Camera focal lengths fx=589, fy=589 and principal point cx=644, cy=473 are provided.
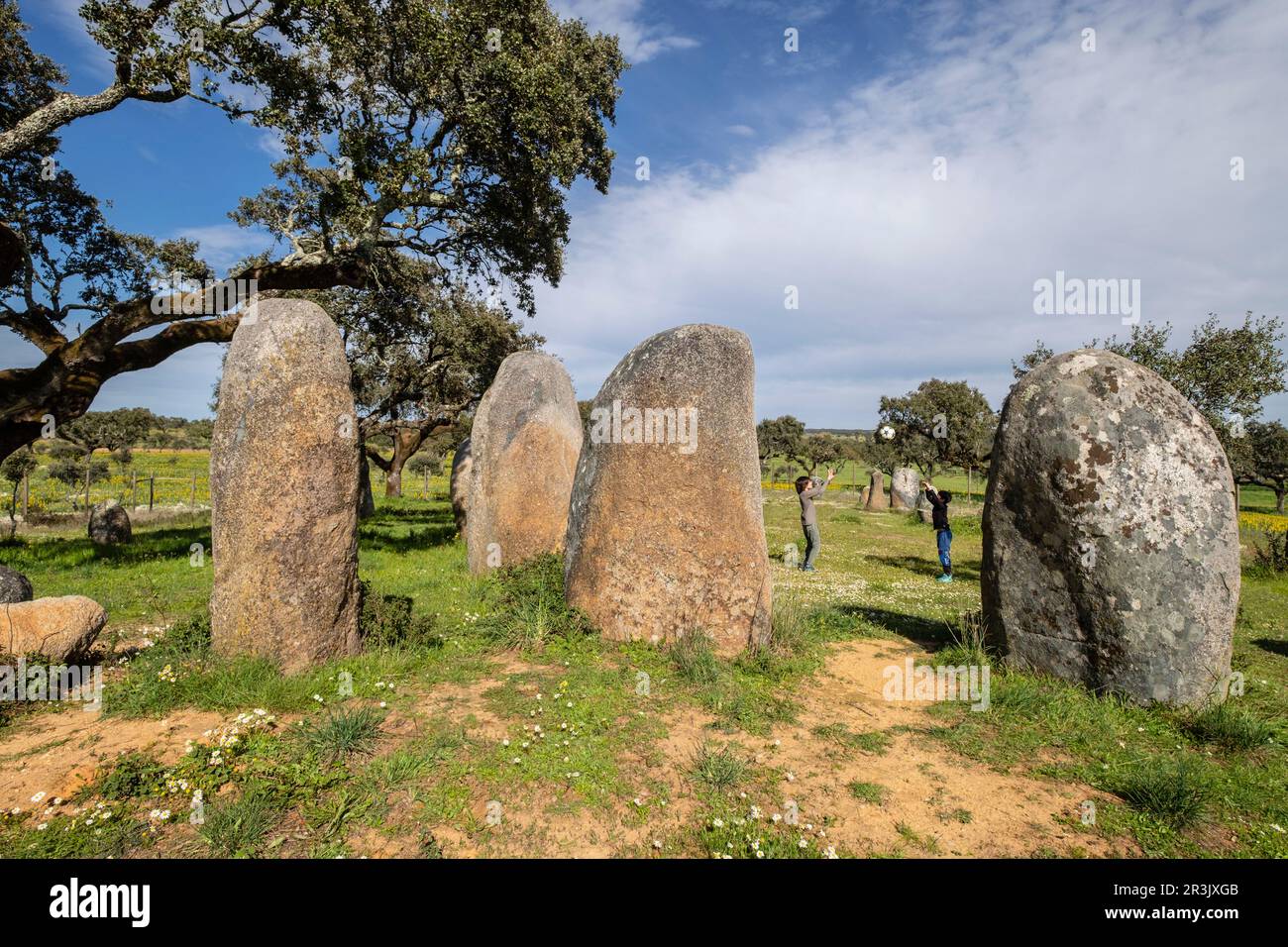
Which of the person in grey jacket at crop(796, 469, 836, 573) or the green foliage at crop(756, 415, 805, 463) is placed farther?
the green foliage at crop(756, 415, 805, 463)

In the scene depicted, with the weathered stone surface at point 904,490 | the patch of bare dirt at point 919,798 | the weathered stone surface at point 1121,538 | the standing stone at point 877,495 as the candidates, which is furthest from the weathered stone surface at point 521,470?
the weathered stone surface at point 904,490

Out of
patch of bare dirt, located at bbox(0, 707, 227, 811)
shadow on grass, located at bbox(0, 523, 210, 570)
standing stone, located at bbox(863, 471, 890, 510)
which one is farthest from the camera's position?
standing stone, located at bbox(863, 471, 890, 510)

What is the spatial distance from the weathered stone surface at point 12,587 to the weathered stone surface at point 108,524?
29.3ft

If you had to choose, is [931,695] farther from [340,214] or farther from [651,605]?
[340,214]

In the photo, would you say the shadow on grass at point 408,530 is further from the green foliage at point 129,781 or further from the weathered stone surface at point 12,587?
the green foliage at point 129,781

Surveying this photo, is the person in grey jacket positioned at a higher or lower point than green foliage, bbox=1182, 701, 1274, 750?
higher

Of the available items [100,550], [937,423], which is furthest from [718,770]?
[937,423]

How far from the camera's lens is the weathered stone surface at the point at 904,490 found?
31500 mm

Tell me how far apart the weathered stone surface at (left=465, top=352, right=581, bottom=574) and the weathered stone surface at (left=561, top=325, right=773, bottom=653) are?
400 cm

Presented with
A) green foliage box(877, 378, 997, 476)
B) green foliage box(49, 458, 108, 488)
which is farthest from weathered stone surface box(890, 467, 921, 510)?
green foliage box(49, 458, 108, 488)

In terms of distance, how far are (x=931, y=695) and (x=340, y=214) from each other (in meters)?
14.3

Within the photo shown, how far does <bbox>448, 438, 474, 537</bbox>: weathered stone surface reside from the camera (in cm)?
1514

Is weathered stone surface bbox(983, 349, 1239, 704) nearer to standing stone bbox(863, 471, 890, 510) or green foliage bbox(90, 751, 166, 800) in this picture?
green foliage bbox(90, 751, 166, 800)
